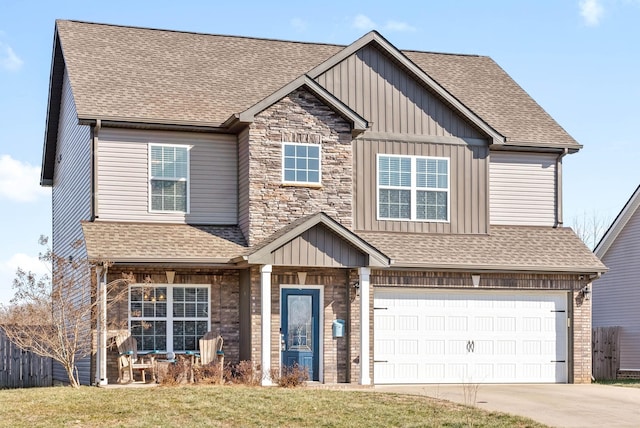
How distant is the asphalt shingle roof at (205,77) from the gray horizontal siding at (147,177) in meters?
0.52

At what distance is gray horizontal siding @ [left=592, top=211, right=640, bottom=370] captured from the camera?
32188 mm

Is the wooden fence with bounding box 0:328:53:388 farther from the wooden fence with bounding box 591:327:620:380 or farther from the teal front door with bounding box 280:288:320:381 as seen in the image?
the wooden fence with bounding box 591:327:620:380

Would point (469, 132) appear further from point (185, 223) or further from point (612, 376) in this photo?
point (612, 376)

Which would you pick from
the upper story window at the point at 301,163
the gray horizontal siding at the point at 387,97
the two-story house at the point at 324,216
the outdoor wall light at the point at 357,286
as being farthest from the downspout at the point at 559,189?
the upper story window at the point at 301,163

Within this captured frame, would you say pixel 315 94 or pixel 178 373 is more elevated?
pixel 315 94

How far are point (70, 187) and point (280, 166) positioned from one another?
693cm

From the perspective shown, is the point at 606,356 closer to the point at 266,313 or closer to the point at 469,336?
the point at 469,336

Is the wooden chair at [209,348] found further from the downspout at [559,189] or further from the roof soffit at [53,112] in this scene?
the downspout at [559,189]

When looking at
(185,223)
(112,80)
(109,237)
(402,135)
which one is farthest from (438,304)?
(112,80)

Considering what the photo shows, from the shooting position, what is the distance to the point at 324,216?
23094 millimetres

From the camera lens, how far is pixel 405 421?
17641mm

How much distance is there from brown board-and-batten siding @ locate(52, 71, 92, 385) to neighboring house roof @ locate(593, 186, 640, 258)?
16.0 meters

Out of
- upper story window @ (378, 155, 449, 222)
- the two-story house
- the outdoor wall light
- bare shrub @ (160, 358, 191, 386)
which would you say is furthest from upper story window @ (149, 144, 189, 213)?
upper story window @ (378, 155, 449, 222)

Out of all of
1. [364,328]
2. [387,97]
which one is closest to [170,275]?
[364,328]
